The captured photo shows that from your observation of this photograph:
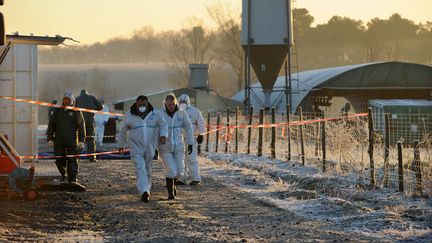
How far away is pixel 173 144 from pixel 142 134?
2.43ft

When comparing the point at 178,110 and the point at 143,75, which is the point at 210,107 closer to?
the point at 178,110

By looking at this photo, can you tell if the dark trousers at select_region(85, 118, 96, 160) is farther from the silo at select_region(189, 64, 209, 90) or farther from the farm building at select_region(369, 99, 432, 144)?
the silo at select_region(189, 64, 209, 90)

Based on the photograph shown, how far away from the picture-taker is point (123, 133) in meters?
16.7

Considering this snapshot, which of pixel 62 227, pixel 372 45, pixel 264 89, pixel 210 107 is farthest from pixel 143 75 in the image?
pixel 62 227

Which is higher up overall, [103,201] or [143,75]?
[143,75]

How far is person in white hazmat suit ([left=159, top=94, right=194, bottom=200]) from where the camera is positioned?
1652 cm

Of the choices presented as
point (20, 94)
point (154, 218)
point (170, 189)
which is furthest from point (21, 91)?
point (154, 218)

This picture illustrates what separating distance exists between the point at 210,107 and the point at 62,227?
4255cm

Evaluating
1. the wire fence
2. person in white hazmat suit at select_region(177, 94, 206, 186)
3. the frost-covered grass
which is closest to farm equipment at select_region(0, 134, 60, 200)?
person in white hazmat suit at select_region(177, 94, 206, 186)

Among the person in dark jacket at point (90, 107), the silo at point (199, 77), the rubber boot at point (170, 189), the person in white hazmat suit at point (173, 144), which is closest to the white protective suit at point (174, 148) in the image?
the person in white hazmat suit at point (173, 144)

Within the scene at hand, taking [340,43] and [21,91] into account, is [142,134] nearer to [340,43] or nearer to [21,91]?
[21,91]

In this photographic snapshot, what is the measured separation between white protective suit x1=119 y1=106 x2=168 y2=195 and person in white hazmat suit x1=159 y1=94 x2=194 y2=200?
34 centimetres

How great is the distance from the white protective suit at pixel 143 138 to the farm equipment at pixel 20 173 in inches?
67.1

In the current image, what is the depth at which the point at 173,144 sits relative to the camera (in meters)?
16.8
